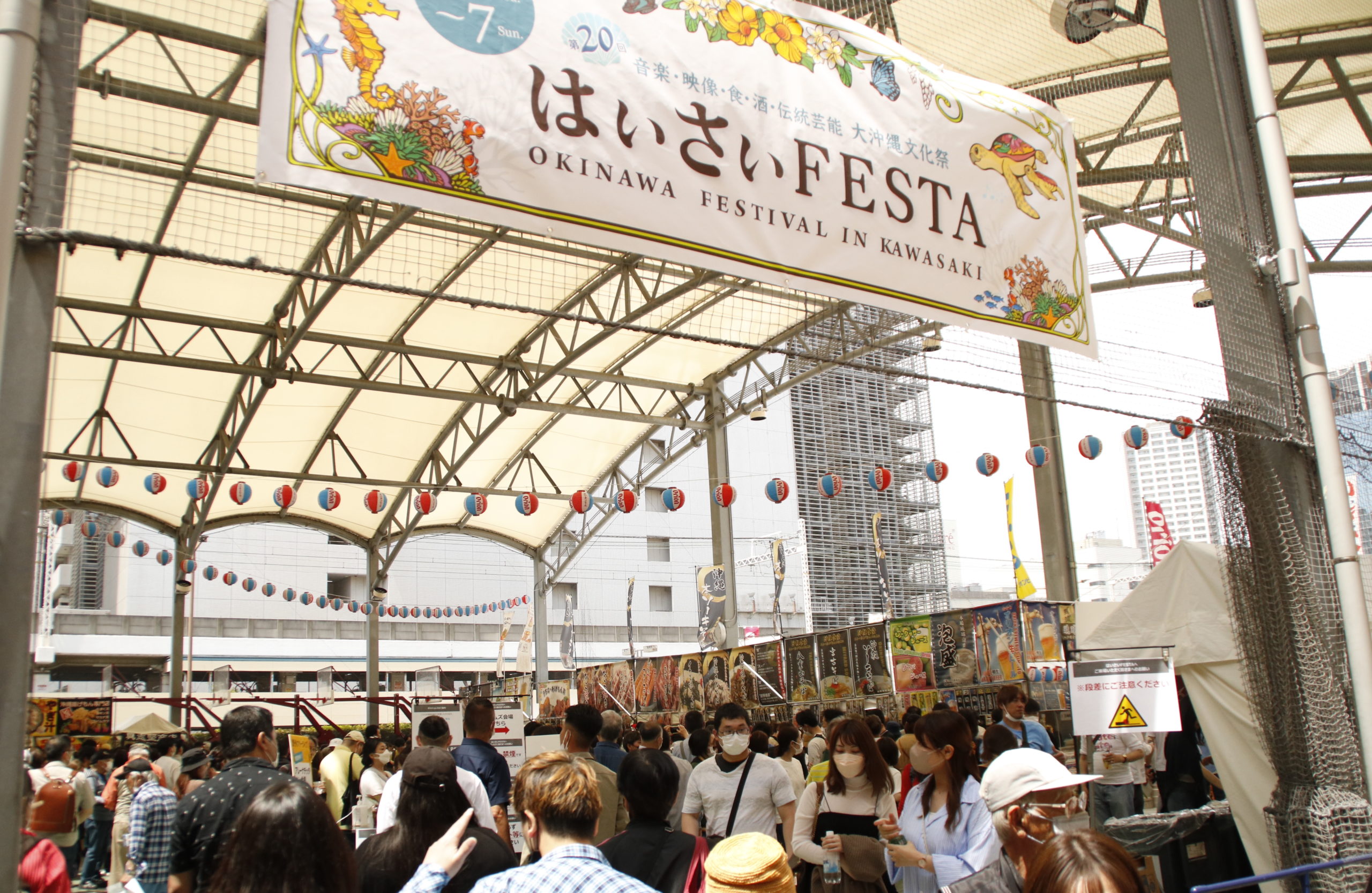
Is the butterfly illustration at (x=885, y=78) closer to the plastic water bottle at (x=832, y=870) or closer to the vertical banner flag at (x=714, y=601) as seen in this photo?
the plastic water bottle at (x=832, y=870)

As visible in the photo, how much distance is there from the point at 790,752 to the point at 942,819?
2.78 metres

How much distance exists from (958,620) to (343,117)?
36.0 feet

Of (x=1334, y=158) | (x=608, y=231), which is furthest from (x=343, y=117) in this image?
(x=1334, y=158)

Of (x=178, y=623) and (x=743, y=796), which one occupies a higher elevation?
(x=178, y=623)

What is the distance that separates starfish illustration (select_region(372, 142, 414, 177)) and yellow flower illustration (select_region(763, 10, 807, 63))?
1600 millimetres

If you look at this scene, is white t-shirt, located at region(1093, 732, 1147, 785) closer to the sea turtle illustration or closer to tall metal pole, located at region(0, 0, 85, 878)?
the sea turtle illustration

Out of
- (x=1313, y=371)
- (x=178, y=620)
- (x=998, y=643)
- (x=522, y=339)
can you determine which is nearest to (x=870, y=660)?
(x=998, y=643)

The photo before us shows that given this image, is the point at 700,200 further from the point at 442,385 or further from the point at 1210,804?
the point at 442,385

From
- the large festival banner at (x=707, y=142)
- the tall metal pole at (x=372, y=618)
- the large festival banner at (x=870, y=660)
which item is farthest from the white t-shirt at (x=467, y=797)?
the tall metal pole at (x=372, y=618)

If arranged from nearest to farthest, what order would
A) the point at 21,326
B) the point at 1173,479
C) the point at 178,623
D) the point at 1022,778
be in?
the point at 21,326 → the point at 1022,778 → the point at 178,623 → the point at 1173,479

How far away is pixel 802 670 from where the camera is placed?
50.2 feet

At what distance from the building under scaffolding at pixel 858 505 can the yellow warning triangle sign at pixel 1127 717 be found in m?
36.1

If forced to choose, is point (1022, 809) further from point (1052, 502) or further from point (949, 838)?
point (1052, 502)

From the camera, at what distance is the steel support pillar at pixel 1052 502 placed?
12.8m
